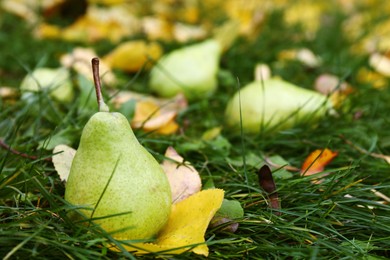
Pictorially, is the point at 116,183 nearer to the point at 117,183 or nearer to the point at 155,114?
the point at 117,183

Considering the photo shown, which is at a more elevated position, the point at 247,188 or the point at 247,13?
the point at 247,188

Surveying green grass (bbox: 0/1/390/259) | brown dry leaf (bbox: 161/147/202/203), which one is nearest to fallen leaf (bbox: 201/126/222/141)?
green grass (bbox: 0/1/390/259)

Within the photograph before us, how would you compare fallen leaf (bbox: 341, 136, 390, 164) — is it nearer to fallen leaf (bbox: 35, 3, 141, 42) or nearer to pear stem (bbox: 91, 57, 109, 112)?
pear stem (bbox: 91, 57, 109, 112)

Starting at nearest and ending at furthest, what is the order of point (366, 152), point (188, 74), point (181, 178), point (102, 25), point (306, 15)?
point (181, 178) → point (366, 152) → point (188, 74) → point (102, 25) → point (306, 15)

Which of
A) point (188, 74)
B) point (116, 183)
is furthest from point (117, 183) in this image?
point (188, 74)

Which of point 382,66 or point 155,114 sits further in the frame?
point 382,66

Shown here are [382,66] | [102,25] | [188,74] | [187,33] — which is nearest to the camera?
[188,74]

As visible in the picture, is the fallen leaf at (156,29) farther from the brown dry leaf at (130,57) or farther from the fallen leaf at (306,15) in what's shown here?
the fallen leaf at (306,15)
